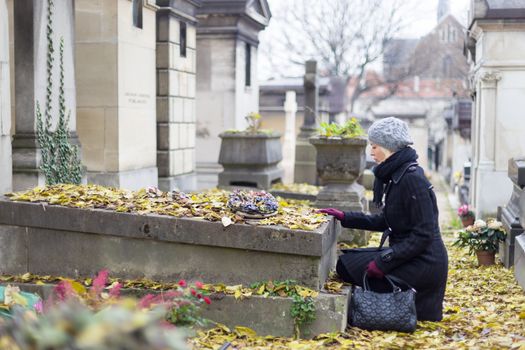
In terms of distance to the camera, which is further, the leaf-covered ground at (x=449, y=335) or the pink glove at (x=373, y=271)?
the pink glove at (x=373, y=271)

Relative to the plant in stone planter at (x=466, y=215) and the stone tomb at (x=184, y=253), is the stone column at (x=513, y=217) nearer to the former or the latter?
the stone tomb at (x=184, y=253)

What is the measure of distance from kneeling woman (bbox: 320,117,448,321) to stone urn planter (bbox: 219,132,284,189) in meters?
8.23

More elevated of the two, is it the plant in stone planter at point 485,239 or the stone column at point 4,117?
the stone column at point 4,117

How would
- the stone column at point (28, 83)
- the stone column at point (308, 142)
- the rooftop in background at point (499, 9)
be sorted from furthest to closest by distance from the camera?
the stone column at point (308, 142) → the rooftop in background at point (499, 9) → the stone column at point (28, 83)

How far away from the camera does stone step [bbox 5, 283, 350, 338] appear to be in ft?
16.7

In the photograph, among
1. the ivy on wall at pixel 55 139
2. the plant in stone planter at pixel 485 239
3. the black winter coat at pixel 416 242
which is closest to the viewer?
the black winter coat at pixel 416 242

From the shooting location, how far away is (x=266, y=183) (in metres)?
13.8

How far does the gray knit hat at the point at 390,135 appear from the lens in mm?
5339

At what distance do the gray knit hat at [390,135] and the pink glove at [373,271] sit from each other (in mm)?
850

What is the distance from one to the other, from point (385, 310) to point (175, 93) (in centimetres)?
859

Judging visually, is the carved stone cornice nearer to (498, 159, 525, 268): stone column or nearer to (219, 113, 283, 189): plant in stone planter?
(498, 159, 525, 268): stone column

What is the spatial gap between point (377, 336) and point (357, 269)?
623 mm

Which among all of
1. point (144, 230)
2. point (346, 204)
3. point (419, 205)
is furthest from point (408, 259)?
point (346, 204)

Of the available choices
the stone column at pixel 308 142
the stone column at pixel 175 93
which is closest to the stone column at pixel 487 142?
the stone column at pixel 308 142
